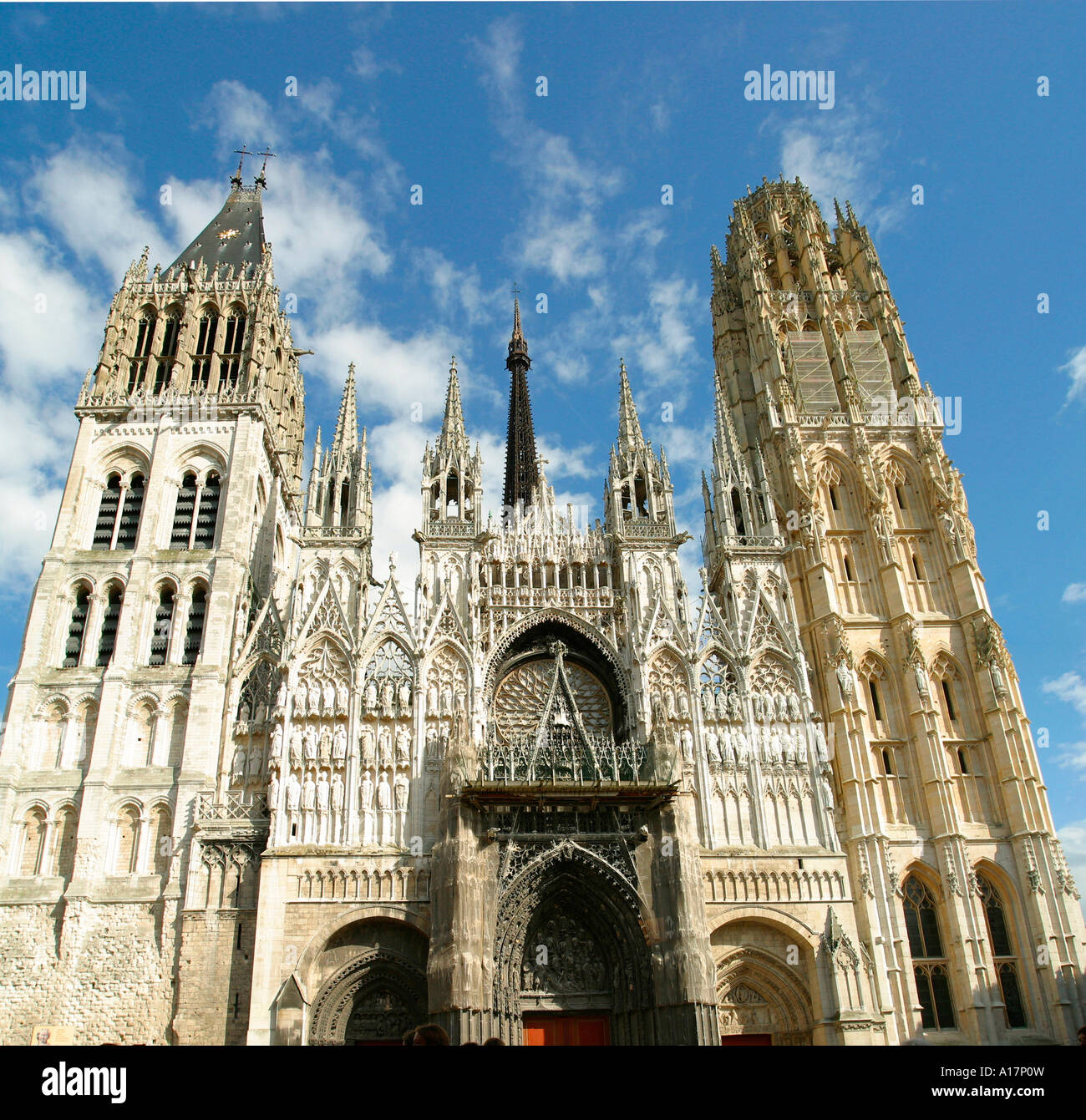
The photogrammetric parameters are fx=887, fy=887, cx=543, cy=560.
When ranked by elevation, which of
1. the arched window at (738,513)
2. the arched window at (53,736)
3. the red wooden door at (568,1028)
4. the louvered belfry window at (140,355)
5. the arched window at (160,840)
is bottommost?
the red wooden door at (568,1028)

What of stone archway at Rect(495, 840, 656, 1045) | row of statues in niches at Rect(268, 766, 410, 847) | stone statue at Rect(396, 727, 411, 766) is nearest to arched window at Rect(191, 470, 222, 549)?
row of statues in niches at Rect(268, 766, 410, 847)

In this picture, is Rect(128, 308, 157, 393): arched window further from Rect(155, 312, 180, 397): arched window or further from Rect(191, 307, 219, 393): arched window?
Rect(191, 307, 219, 393): arched window

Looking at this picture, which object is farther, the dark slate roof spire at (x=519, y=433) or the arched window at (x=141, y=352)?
the dark slate roof spire at (x=519, y=433)

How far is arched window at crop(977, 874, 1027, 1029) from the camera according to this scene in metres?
26.0

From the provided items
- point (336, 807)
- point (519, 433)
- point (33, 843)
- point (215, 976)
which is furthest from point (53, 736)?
point (519, 433)

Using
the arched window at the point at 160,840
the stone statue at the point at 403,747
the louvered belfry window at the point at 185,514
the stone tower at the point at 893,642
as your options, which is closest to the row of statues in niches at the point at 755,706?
the stone tower at the point at 893,642

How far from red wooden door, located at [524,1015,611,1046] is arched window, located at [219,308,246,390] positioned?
25231 mm

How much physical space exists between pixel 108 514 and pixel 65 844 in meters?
11.9

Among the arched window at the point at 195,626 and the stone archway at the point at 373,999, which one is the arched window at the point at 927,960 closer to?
the stone archway at the point at 373,999

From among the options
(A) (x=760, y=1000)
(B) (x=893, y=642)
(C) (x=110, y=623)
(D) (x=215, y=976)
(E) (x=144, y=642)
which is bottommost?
(A) (x=760, y=1000)

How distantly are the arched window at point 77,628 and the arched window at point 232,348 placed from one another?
31.7 feet

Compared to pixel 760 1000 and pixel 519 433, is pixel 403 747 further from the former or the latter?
pixel 519 433

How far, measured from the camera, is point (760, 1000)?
25469mm

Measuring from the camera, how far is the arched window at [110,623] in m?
29.7
